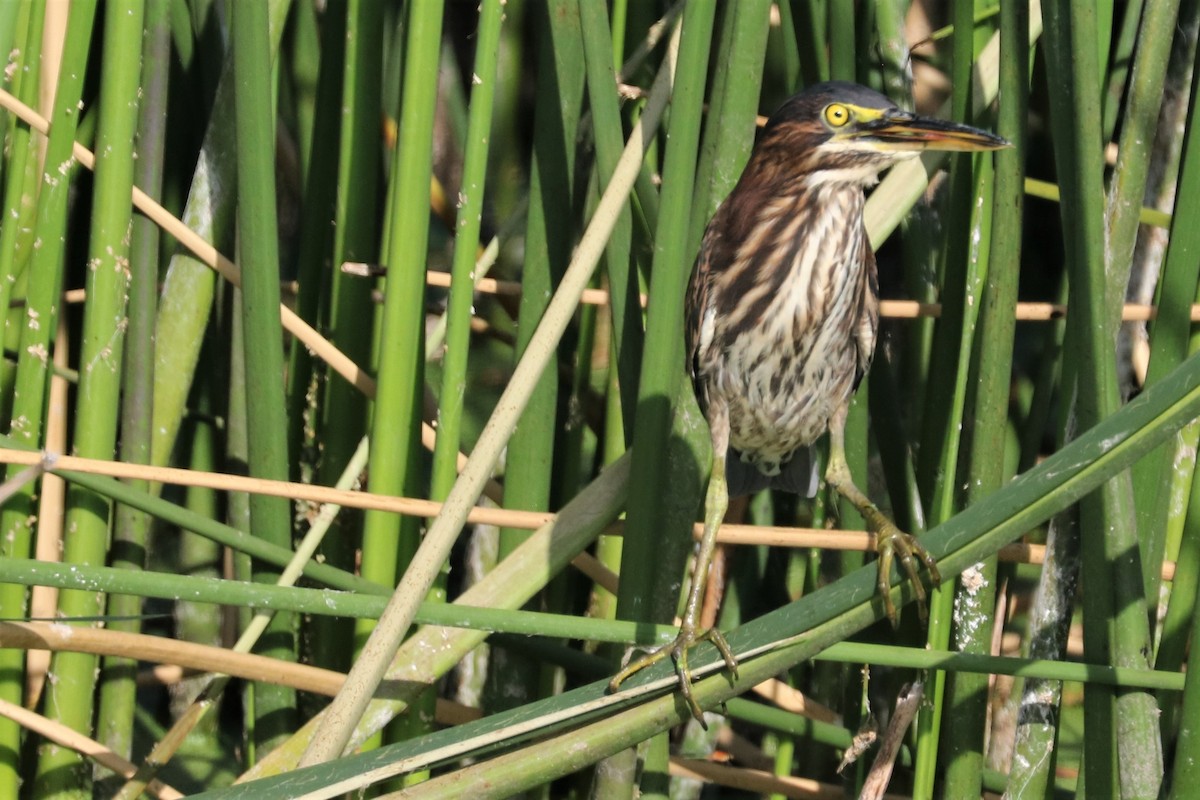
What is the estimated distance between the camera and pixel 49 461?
1401 mm

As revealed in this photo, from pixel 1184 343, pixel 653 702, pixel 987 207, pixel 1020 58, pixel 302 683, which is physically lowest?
pixel 302 683

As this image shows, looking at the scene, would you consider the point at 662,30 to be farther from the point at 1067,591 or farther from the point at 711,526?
the point at 1067,591

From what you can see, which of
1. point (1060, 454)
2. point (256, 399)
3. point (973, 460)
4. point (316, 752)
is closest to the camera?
point (1060, 454)

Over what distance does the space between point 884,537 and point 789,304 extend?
44 centimetres

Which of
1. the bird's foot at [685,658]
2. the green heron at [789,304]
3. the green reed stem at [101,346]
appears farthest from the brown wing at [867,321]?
the green reed stem at [101,346]

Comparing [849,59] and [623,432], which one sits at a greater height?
[849,59]

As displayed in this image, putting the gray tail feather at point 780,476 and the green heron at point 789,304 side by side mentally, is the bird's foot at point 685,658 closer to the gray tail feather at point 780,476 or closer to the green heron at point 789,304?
the green heron at point 789,304

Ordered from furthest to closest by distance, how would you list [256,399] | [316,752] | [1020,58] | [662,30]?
[662,30], [256,399], [1020,58], [316,752]

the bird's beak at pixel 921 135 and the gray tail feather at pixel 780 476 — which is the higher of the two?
the bird's beak at pixel 921 135

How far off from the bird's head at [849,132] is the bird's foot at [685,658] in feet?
2.24

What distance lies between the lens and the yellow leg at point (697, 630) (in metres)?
1.41

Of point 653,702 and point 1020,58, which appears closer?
point 653,702

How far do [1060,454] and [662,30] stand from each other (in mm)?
1108

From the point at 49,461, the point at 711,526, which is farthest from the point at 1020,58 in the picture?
the point at 49,461
